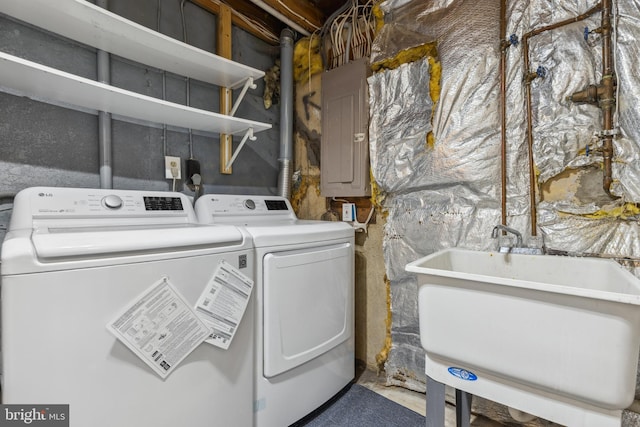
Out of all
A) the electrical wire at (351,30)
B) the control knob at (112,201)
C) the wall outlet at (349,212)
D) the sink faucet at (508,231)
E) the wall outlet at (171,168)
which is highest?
the electrical wire at (351,30)

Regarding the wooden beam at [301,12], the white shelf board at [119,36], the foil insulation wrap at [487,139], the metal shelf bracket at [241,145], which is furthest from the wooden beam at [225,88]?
the foil insulation wrap at [487,139]

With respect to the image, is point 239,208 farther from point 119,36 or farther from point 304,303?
point 119,36

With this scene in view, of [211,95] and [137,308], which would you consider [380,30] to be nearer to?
[211,95]

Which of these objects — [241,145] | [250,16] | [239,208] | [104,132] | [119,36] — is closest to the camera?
[119,36]

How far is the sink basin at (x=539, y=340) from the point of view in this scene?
30.0 inches

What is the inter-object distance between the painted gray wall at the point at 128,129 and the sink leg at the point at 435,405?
1563mm

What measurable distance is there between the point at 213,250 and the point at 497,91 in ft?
4.63

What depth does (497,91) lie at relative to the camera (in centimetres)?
141

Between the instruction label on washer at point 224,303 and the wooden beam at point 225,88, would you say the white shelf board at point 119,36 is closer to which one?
the wooden beam at point 225,88

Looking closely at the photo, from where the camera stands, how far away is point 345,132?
1.88 metres

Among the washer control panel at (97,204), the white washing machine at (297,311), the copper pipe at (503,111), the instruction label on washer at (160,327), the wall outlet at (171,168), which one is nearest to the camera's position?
the instruction label on washer at (160,327)

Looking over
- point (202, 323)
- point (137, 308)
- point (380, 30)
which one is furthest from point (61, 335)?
point (380, 30)

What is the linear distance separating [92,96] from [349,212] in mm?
1388

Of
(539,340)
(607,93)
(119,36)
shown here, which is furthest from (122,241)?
(607,93)
